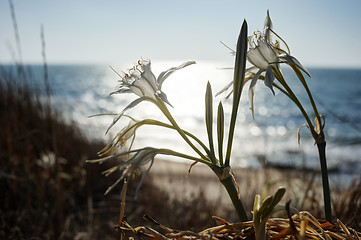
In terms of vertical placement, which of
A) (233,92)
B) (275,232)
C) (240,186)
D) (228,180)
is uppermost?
(233,92)

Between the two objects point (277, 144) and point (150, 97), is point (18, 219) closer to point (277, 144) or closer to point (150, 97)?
point (150, 97)

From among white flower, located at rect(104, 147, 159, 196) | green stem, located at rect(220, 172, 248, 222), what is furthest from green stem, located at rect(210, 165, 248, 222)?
white flower, located at rect(104, 147, 159, 196)

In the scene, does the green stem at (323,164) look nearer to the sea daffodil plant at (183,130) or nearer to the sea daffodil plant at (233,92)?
the sea daffodil plant at (233,92)

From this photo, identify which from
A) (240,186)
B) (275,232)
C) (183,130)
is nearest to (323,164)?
(275,232)

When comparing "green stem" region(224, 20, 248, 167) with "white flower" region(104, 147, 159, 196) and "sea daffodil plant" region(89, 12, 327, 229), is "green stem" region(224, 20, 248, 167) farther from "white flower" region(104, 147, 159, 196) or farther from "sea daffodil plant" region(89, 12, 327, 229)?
"white flower" region(104, 147, 159, 196)

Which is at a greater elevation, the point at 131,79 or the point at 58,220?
the point at 131,79

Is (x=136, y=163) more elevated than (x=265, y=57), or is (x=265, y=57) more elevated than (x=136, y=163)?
(x=265, y=57)

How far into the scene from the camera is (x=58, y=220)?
5.57 feet

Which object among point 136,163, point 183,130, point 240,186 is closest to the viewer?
point 136,163

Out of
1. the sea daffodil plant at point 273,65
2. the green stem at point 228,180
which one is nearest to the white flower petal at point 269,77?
the sea daffodil plant at point 273,65

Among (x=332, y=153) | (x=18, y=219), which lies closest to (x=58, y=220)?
(x=18, y=219)

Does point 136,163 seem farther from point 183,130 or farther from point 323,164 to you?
point 323,164

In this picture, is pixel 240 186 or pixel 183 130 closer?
pixel 183 130

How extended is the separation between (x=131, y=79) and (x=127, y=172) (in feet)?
0.77
